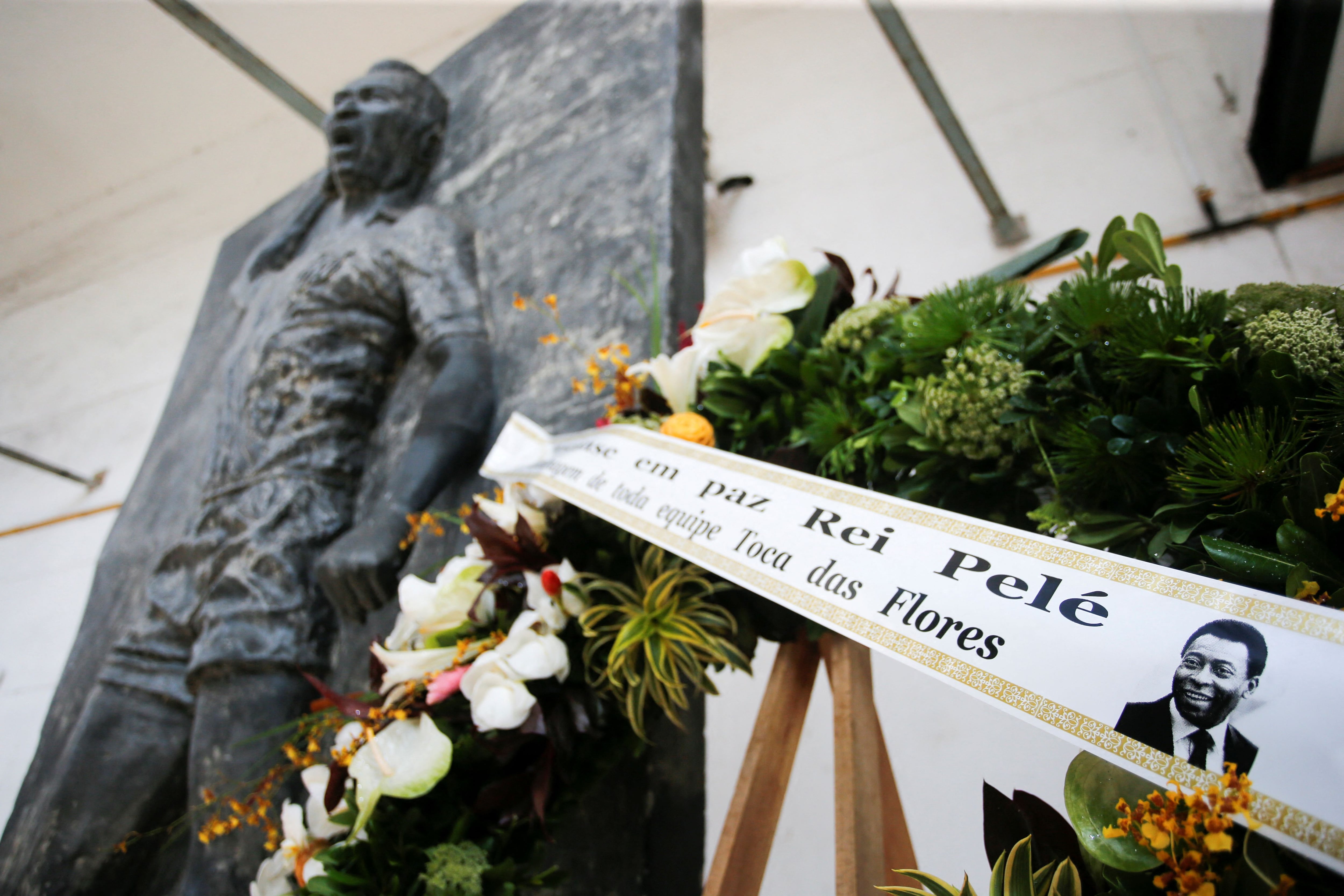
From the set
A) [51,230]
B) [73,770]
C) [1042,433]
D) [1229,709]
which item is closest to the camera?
[1229,709]

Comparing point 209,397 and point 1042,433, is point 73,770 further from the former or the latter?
point 1042,433

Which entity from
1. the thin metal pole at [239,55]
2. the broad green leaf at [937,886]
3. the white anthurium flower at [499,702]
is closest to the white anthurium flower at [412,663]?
the white anthurium flower at [499,702]

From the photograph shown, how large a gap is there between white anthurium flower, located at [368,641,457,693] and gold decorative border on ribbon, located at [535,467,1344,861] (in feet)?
1.08

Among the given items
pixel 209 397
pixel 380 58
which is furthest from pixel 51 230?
pixel 209 397

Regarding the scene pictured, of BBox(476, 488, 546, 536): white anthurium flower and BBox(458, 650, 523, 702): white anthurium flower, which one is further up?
BBox(476, 488, 546, 536): white anthurium flower

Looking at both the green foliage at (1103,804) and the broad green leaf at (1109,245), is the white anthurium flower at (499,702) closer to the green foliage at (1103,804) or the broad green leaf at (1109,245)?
the green foliage at (1103,804)

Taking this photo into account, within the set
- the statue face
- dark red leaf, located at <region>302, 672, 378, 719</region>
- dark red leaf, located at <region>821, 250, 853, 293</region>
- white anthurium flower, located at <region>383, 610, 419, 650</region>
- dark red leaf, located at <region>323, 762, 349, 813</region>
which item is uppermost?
the statue face

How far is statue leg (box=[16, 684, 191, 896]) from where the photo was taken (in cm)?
126

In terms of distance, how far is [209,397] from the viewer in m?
2.02

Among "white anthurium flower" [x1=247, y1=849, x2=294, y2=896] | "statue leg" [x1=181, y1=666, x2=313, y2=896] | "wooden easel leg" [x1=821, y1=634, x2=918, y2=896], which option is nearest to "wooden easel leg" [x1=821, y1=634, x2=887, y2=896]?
"wooden easel leg" [x1=821, y1=634, x2=918, y2=896]

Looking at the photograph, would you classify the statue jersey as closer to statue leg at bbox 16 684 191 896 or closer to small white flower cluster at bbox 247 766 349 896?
statue leg at bbox 16 684 191 896

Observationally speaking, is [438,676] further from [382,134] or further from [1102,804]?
[382,134]

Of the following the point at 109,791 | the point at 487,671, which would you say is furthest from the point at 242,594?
the point at 487,671

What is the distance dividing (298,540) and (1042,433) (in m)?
1.28
